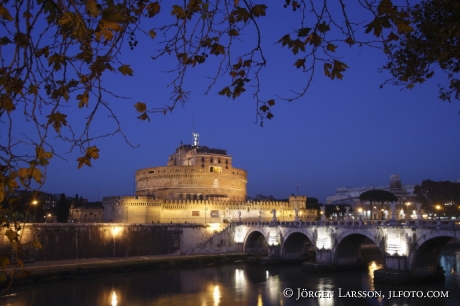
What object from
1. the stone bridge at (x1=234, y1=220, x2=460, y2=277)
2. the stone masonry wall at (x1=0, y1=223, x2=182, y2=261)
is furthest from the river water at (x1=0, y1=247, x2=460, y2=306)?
the stone masonry wall at (x1=0, y1=223, x2=182, y2=261)

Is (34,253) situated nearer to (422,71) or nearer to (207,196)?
(207,196)

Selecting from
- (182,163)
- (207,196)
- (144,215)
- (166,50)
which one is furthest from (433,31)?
(182,163)

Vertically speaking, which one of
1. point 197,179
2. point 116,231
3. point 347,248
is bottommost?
point 347,248

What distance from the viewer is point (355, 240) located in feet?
90.3

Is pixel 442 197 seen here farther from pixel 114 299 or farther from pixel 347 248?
pixel 114 299

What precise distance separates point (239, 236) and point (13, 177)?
115 feet

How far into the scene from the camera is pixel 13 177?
281 cm

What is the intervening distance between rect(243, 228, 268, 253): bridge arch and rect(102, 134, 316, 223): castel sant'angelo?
2428mm

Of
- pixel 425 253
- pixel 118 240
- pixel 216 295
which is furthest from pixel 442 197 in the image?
pixel 216 295

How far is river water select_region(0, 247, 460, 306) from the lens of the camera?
18656 millimetres

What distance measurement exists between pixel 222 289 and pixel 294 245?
1224 centimetres

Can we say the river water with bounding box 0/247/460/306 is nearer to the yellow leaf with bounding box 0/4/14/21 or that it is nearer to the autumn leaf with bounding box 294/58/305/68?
the autumn leaf with bounding box 294/58/305/68

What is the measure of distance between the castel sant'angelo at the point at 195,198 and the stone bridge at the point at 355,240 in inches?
215

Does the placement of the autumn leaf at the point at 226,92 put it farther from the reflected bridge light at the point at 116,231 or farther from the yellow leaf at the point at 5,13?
the reflected bridge light at the point at 116,231
